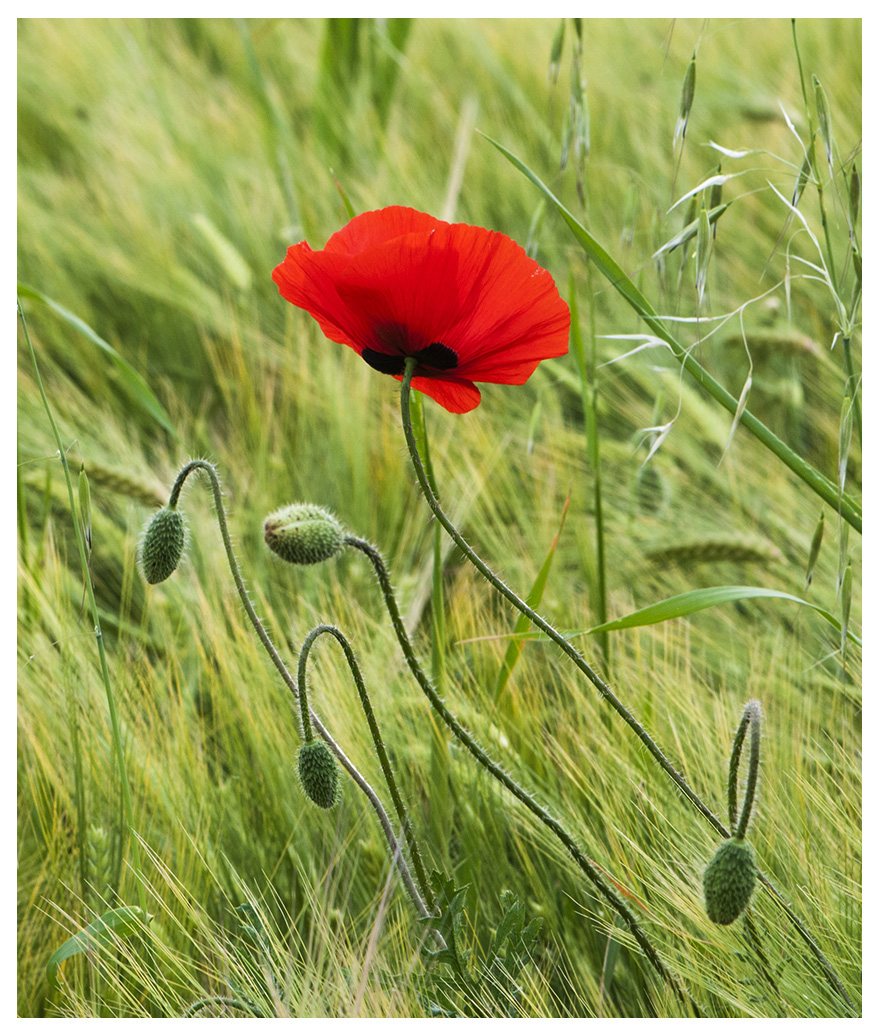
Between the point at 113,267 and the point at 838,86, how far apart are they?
2.91 ft

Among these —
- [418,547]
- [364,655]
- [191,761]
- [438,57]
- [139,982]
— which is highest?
[438,57]

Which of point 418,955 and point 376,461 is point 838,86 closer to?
point 376,461

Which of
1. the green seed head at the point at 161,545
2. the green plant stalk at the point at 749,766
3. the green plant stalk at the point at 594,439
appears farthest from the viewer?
the green plant stalk at the point at 594,439

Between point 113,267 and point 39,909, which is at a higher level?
point 113,267

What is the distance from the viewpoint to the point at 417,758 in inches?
30.3

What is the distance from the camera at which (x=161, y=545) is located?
1.98ft

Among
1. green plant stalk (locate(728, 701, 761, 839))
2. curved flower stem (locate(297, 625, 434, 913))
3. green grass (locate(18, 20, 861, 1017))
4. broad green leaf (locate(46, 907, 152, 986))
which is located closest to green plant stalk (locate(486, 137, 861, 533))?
green grass (locate(18, 20, 861, 1017))

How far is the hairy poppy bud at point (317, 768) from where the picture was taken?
1.90ft

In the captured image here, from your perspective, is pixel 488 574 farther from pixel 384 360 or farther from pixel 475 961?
pixel 475 961

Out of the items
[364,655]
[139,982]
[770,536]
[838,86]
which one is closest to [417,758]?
[364,655]

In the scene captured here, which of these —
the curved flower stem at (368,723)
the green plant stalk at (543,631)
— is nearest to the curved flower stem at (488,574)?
the green plant stalk at (543,631)

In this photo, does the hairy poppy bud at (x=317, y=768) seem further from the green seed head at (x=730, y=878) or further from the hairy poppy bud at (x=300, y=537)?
the green seed head at (x=730, y=878)

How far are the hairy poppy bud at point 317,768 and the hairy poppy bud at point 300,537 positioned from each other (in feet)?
0.38

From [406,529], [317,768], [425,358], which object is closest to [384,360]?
[425,358]
